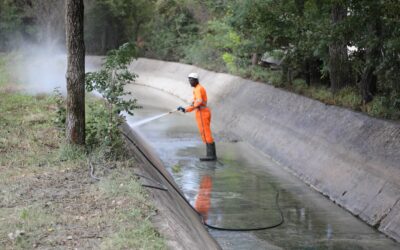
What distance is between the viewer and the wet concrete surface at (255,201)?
8.94m

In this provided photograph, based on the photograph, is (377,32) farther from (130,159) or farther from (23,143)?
(23,143)

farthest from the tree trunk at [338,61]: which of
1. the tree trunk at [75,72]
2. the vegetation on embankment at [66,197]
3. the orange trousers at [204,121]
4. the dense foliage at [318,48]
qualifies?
the vegetation on embankment at [66,197]

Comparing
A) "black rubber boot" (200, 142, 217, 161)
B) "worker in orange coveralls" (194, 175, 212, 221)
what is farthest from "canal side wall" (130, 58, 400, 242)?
"worker in orange coveralls" (194, 175, 212, 221)

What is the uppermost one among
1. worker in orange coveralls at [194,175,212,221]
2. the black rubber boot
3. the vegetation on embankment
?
the vegetation on embankment

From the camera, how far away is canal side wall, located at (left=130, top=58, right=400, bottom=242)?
9.77 m

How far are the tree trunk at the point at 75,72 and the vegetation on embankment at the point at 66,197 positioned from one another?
1.22 feet

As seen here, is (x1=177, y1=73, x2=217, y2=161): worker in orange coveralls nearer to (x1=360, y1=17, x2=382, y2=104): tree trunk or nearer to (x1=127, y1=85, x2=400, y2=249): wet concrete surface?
(x1=127, y1=85, x2=400, y2=249): wet concrete surface

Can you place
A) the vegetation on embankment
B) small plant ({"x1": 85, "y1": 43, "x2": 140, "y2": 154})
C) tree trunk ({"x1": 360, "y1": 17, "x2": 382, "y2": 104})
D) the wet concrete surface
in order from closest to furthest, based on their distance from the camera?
1. the vegetation on embankment
2. the wet concrete surface
3. small plant ({"x1": 85, "y1": 43, "x2": 140, "y2": 154})
4. tree trunk ({"x1": 360, "y1": 17, "x2": 382, "y2": 104})

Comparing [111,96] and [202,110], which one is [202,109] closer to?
[202,110]

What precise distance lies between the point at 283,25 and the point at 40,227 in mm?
10553

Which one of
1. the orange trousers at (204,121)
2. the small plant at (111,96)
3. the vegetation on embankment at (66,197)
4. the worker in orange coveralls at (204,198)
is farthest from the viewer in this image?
the orange trousers at (204,121)

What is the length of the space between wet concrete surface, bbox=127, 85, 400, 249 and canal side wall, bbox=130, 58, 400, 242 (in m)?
0.26

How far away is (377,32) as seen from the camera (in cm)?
1182

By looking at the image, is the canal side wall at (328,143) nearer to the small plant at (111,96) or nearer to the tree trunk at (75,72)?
the small plant at (111,96)
